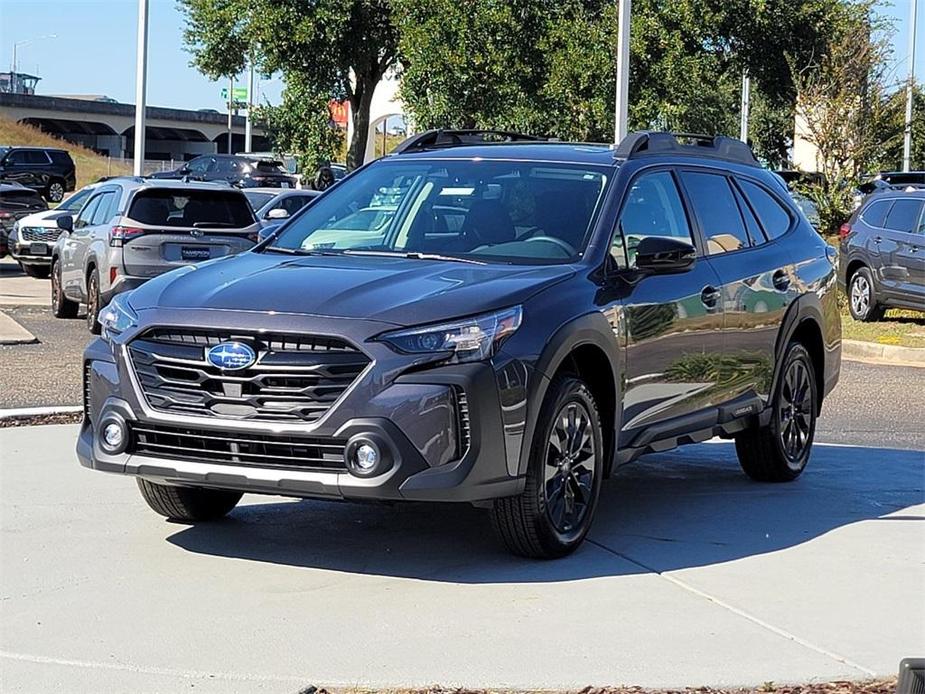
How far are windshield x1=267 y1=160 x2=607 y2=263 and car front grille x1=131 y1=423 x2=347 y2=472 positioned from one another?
1.43 metres

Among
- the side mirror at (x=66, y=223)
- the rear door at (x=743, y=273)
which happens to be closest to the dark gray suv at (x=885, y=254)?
the side mirror at (x=66, y=223)

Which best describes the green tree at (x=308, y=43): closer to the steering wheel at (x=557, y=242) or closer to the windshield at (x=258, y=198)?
the windshield at (x=258, y=198)

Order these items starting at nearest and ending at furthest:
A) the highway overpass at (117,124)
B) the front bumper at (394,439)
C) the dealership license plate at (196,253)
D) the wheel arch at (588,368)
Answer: the front bumper at (394,439), the wheel arch at (588,368), the dealership license plate at (196,253), the highway overpass at (117,124)

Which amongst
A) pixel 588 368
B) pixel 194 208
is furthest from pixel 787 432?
pixel 194 208

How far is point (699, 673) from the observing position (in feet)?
16.9

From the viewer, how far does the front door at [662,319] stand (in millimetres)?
7172

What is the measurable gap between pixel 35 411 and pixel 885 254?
41.2 feet

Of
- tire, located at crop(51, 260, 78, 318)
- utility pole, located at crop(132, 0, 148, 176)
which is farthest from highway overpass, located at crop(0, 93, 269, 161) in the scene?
tire, located at crop(51, 260, 78, 318)

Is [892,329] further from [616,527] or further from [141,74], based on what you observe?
[141,74]

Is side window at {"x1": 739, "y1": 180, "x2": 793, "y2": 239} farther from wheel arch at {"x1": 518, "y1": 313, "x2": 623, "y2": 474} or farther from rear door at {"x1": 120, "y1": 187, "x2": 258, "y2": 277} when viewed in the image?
rear door at {"x1": 120, "y1": 187, "x2": 258, "y2": 277}

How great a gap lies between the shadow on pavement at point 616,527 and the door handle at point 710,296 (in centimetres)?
107

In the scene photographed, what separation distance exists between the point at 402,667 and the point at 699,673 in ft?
3.24

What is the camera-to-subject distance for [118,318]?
655 cm

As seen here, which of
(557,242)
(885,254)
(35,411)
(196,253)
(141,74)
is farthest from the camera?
(141,74)
